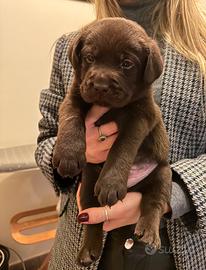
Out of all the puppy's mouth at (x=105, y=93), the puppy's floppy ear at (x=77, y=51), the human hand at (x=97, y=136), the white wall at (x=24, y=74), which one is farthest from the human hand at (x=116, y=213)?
the white wall at (x=24, y=74)

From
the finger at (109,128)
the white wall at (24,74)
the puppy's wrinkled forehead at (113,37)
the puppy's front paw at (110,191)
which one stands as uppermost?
the puppy's wrinkled forehead at (113,37)

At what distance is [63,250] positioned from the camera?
3.66ft

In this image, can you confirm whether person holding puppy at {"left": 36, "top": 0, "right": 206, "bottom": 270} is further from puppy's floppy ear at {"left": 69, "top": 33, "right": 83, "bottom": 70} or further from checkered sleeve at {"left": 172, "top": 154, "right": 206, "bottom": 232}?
puppy's floppy ear at {"left": 69, "top": 33, "right": 83, "bottom": 70}

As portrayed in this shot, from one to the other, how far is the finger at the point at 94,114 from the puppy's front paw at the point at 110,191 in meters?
0.17

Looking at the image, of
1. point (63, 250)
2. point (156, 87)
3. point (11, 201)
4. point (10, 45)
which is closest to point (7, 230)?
point (11, 201)

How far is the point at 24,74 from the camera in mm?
2092

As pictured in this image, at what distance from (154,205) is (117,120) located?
215 millimetres

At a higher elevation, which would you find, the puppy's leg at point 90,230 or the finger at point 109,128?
the finger at point 109,128

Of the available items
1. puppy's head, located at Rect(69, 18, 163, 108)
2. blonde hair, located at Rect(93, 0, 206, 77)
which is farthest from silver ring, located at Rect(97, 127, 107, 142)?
blonde hair, located at Rect(93, 0, 206, 77)

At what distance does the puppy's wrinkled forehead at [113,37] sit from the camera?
31.0 inches

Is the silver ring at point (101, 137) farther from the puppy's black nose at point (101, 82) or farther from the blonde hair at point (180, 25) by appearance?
the blonde hair at point (180, 25)

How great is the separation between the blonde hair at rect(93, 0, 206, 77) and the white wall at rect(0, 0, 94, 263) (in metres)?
1.03

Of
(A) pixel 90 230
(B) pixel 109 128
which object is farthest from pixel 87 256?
(B) pixel 109 128

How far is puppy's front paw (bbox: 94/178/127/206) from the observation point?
75cm
